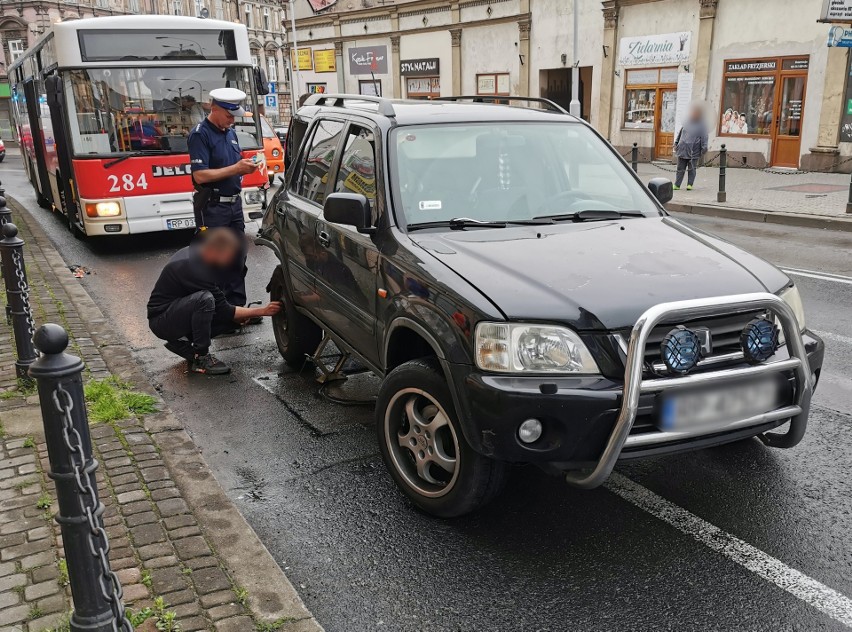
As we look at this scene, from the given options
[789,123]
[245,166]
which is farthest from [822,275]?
[789,123]

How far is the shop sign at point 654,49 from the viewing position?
24.9 metres

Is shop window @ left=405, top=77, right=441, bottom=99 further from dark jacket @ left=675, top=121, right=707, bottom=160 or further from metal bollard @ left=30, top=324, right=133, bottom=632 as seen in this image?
metal bollard @ left=30, top=324, right=133, bottom=632

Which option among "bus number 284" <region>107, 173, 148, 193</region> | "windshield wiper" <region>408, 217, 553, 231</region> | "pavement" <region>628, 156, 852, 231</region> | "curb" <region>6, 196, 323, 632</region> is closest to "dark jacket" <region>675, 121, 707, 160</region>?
"pavement" <region>628, 156, 852, 231</region>

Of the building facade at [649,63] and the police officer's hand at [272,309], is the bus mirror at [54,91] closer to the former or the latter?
the police officer's hand at [272,309]

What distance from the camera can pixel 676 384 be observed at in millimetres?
3264

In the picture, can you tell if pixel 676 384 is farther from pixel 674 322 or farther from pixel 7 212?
pixel 7 212

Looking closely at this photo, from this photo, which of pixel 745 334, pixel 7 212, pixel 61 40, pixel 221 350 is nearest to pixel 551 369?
pixel 745 334

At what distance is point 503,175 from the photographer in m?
4.71

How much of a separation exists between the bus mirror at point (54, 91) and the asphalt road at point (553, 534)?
265 inches

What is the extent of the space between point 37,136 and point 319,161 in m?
12.4

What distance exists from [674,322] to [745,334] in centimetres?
38

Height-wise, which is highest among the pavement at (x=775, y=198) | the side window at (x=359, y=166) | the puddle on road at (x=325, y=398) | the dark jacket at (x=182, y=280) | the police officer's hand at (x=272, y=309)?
the side window at (x=359, y=166)

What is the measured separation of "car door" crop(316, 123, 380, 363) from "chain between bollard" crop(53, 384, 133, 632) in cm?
207

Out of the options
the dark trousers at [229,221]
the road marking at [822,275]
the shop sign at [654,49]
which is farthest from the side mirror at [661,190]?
the shop sign at [654,49]
